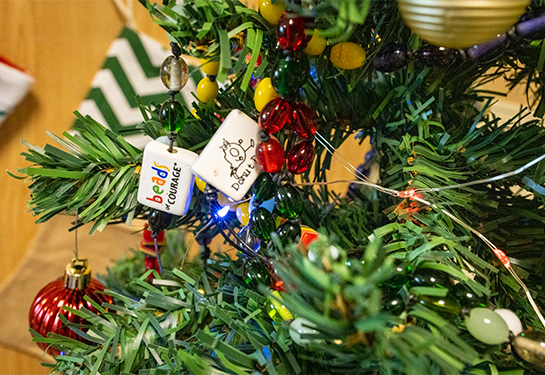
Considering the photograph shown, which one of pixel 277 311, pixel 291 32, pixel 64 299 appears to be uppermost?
pixel 291 32

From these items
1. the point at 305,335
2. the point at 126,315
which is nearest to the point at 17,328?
the point at 126,315

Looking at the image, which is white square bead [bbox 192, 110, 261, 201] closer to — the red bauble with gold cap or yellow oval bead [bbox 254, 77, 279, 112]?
yellow oval bead [bbox 254, 77, 279, 112]

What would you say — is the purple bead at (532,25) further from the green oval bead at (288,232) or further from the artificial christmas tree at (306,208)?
the green oval bead at (288,232)

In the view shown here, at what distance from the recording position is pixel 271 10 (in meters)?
0.24

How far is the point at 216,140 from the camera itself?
0.27 metres

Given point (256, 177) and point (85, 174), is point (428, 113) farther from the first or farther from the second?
point (85, 174)

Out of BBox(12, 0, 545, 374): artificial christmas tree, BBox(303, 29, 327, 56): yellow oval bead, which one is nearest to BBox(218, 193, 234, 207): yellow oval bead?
BBox(12, 0, 545, 374): artificial christmas tree

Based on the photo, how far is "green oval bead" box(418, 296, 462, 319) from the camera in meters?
0.20

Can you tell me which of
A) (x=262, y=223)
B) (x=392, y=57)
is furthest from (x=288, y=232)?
(x=392, y=57)

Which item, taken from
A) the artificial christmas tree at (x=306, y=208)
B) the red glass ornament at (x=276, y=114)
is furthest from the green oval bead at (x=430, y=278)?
the red glass ornament at (x=276, y=114)

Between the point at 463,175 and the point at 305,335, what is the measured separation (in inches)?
5.9

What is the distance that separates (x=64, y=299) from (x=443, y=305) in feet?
0.97

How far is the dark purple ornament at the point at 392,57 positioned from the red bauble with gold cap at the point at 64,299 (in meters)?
0.26

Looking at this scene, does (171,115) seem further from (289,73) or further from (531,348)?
(531,348)
